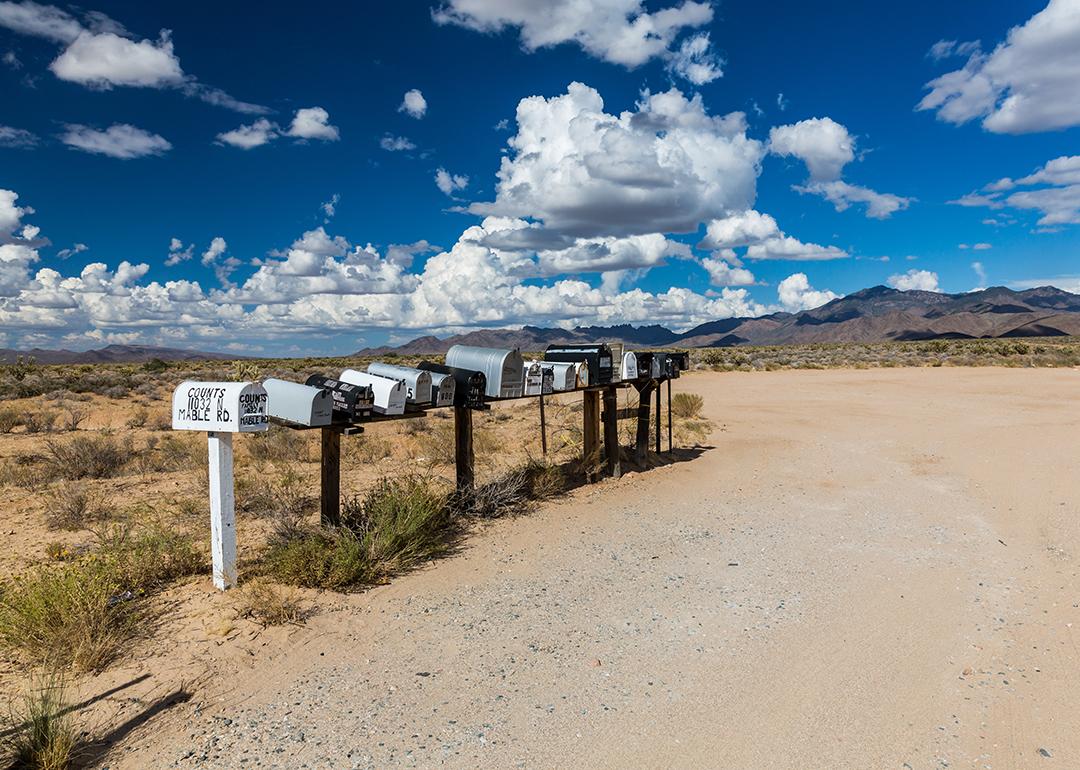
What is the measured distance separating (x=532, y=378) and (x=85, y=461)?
6.86 metres

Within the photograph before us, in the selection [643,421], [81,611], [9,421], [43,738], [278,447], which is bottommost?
[43,738]

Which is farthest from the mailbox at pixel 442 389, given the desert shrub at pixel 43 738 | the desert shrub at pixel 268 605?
the desert shrub at pixel 43 738

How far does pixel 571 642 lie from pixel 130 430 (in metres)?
13.9

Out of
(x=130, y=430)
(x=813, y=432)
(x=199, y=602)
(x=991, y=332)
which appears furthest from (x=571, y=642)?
(x=991, y=332)

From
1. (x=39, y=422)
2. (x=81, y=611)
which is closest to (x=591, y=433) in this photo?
(x=81, y=611)

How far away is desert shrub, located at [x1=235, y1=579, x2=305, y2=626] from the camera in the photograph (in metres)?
4.63

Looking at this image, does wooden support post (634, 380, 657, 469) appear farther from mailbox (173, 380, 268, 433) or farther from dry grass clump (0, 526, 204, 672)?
dry grass clump (0, 526, 204, 672)

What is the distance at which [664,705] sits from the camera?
12.3 ft

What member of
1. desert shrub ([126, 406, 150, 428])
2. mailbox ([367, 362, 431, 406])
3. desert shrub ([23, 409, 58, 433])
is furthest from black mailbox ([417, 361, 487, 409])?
desert shrub ([126, 406, 150, 428])

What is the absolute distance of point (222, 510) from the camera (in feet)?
16.4

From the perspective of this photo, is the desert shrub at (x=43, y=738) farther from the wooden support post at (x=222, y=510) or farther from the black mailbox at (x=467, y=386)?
the black mailbox at (x=467, y=386)

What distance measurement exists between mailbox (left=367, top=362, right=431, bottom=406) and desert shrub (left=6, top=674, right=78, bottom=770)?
137 inches

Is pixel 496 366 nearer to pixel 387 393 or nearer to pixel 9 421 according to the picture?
pixel 387 393

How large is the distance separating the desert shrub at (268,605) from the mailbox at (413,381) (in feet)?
6.63
